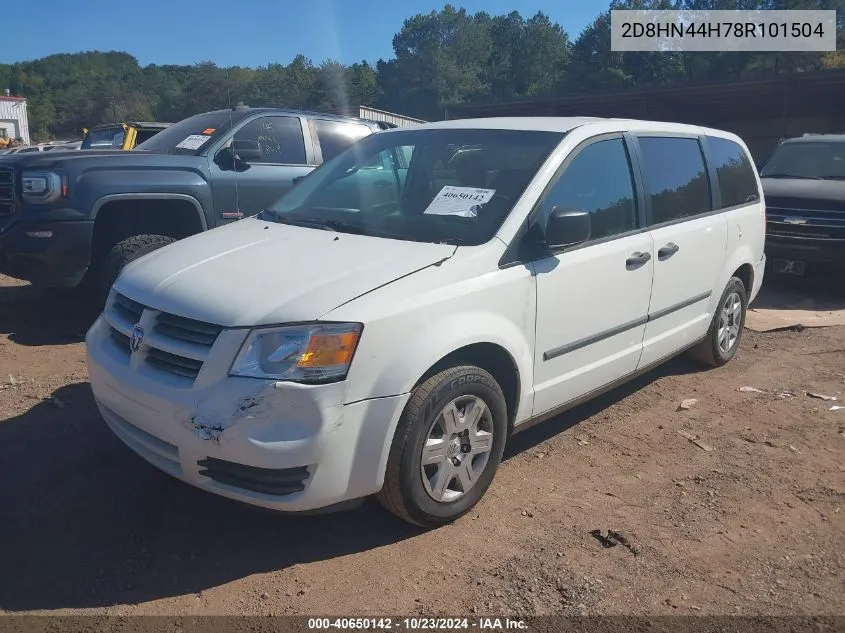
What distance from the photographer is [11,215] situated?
5328mm

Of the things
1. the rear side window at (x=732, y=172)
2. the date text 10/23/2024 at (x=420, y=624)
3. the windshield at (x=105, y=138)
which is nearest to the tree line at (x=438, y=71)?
the windshield at (x=105, y=138)

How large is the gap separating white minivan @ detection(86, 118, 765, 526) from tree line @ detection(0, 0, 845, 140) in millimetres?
19763

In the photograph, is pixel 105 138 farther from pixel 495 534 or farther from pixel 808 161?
pixel 808 161

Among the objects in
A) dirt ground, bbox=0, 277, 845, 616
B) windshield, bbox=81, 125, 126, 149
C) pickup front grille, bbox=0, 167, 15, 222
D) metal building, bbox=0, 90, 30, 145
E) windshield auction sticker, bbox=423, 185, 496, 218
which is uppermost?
metal building, bbox=0, 90, 30, 145

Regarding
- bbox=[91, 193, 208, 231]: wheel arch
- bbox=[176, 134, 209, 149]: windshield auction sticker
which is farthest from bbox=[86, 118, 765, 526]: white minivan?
bbox=[176, 134, 209, 149]: windshield auction sticker

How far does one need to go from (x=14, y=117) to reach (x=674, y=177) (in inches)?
2466

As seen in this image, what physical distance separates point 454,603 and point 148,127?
825 centimetres

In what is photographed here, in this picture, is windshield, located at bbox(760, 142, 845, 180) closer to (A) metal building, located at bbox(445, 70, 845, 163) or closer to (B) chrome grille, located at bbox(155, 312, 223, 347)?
(B) chrome grille, located at bbox(155, 312, 223, 347)

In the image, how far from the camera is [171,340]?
2.86 meters

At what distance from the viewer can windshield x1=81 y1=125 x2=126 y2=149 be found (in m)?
9.10

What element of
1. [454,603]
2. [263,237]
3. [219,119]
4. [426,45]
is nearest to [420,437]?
[454,603]

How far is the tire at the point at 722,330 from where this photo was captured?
514 centimetres

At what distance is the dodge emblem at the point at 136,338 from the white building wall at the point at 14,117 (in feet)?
196

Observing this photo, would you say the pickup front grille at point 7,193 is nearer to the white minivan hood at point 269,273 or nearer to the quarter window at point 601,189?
the white minivan hood at point 269,273
